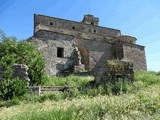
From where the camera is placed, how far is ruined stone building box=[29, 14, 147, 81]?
62.7 feet

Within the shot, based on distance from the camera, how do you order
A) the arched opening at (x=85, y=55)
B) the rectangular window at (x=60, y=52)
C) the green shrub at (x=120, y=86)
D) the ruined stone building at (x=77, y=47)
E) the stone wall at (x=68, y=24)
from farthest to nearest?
the stone wall at (x=68, y=24)
the arched opening at (x=85, y=55)
the rectangular window at (x=60, y=52)
the ruined stone building at (x=77, y=47)
the green shrub at (x=120, y=86)

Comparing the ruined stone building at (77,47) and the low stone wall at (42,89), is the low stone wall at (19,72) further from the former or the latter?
the ruined stone building at (77,47)

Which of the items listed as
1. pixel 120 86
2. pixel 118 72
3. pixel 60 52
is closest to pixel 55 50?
pixel 60 52

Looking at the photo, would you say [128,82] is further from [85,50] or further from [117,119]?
[85,50]

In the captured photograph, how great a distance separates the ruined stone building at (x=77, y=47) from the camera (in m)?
19.1

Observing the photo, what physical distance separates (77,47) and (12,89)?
15.0m

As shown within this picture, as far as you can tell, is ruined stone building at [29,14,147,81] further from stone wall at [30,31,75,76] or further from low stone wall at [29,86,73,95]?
low stone wall at [29,86,73,95]

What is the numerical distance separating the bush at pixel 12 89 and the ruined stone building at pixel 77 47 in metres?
6.07

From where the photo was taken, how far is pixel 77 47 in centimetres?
2273

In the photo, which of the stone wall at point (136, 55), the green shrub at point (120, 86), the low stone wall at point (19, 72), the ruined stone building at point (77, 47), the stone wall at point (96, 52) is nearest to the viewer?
the green shrub at point (120, 86)

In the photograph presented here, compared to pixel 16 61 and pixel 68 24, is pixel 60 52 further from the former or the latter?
pixel 68 24

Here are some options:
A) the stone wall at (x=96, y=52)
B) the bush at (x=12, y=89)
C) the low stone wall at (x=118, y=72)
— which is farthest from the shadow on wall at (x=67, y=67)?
the bush at (x=12, y=89)

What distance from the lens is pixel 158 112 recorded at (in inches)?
157

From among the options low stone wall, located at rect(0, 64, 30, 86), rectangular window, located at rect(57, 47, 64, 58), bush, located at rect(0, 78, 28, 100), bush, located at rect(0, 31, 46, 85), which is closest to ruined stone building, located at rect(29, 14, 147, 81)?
rectangular window, located at rect(57, 47, 64, 58)
